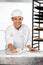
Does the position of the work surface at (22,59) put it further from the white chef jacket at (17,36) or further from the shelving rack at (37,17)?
the shelving rack at (37,17)

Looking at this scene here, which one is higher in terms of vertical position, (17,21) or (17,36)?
(17,21)

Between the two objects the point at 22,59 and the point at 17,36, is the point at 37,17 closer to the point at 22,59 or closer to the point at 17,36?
the point at 17,36

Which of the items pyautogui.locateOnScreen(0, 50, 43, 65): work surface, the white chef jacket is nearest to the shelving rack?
the white chef jacket

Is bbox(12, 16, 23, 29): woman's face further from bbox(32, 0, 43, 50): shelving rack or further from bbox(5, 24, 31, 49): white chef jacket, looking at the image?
bbox(32, 0, 43, 50): shelving rack

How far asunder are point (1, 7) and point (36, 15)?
559 millimetres

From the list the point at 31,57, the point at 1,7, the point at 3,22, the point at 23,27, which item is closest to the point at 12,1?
the point at 1,7

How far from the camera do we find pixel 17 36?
66.9 inches

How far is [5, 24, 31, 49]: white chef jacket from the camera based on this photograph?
1643 millimetres

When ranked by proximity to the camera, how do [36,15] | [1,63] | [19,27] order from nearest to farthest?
1. [1,63]
2. [19,27]
3. [36,15]

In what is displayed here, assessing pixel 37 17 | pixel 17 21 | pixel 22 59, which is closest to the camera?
pixel 22 59

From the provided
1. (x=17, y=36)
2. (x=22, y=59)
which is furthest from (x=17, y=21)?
(x=22, y=59)

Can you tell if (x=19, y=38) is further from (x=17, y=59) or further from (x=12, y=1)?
(x=12, y=1)

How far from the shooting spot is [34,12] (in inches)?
89.0

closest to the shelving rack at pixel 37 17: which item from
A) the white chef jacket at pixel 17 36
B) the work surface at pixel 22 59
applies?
the white chef jacket at pixel 17 36
